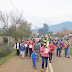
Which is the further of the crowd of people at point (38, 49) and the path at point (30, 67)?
the path at point (30, 67)

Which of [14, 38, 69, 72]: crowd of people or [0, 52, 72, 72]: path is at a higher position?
[14, 38, 69, 72]: crowd of people

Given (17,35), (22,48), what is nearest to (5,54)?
(22,48)

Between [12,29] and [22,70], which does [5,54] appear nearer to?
[22,70]

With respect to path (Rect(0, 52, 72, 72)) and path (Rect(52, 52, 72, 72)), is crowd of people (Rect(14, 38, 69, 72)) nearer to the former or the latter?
path (Rect(0, 52, 72, 72))

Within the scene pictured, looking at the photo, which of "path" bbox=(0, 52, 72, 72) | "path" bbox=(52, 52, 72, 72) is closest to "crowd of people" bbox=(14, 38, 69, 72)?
"path" bbox=(0, 52, 72, 72)

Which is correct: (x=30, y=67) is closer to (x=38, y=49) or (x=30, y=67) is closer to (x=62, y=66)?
(x=62, y=66)

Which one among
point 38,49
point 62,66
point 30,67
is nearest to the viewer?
point 30,67

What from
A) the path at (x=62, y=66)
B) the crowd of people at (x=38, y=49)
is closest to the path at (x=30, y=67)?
the path at (x=62, y=66)

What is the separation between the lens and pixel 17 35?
71.4ft

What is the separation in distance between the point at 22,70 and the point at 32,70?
1.83ft

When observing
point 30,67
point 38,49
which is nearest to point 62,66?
point 30,67

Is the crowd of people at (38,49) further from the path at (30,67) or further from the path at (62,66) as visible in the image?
the path at (62,66)

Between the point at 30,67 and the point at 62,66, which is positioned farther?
the point at 62,66

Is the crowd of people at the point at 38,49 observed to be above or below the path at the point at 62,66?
above
